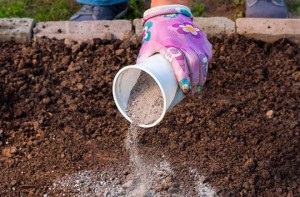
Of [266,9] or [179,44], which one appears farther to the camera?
[266,9]

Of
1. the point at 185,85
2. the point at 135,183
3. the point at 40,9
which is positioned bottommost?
the point at 40,9

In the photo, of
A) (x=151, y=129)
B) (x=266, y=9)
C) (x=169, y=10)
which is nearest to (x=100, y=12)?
(x=266, y=9)

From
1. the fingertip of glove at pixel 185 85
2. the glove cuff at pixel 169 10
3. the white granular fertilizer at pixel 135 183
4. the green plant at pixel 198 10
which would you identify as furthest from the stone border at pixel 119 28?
the fingertip of glove at pixel 185 85

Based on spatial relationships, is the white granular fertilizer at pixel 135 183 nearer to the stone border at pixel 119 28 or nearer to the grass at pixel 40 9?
the stone border at pixel 119 28

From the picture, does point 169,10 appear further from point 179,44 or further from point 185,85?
point 185,85

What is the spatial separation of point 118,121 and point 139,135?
12 cm

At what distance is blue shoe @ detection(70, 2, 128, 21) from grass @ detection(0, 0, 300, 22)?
0.23ft

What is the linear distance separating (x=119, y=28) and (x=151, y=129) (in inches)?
27.6

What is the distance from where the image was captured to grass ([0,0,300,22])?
3.62 m

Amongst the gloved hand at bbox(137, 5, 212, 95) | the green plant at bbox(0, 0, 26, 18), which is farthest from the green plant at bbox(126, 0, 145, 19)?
the gloved hand at bbox(137, 5, 212, 95)

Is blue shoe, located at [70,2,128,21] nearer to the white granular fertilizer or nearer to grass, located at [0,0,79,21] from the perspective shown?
grass, located at [0,0,79,21]

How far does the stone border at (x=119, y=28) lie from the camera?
132 inches

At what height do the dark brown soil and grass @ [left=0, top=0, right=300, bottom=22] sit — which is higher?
the dark brown soil

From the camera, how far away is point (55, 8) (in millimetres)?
3676
